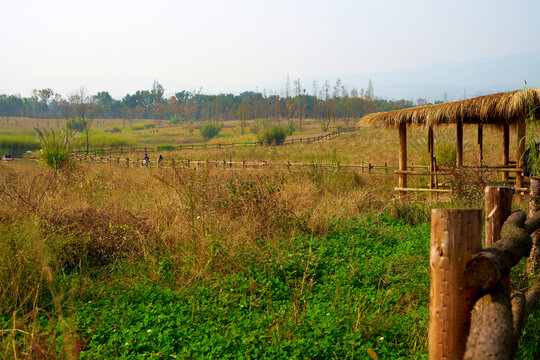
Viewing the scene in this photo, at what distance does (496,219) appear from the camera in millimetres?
3277

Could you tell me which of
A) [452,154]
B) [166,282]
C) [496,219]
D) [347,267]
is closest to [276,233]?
[347,267]

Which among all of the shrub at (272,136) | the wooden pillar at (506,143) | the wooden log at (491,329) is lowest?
the wooden log at (491,329)

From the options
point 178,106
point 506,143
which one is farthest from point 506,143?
point 178,106

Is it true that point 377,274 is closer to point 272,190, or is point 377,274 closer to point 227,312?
point 227,312

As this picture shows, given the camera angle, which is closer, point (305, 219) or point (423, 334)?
point (423, 334)

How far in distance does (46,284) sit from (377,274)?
11.5 ft

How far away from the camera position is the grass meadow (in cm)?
358

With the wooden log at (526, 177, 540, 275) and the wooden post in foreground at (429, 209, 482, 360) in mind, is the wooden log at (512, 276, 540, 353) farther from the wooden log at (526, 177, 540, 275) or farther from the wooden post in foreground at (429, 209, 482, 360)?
the wooden log at (526, 177, 540, 275)

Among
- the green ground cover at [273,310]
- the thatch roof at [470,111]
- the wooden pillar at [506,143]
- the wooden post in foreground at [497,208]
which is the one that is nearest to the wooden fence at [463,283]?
the wooden post in foreground at [497,208]

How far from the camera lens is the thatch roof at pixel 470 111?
918 centimetres

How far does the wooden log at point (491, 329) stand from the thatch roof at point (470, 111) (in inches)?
308

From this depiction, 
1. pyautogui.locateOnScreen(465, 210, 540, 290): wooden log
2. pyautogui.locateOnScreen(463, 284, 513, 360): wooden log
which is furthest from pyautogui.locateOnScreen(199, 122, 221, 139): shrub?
pyautogui.locateOnScreen(463, 284, 513, 360): wooden log

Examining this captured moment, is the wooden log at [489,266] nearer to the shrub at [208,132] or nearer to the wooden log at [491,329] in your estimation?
the wooden log at [491,329]

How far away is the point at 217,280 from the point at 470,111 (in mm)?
7544
